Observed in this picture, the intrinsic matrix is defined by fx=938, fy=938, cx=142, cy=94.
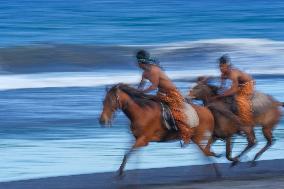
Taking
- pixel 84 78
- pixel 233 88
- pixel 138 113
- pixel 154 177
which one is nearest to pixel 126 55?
pixel 84 78

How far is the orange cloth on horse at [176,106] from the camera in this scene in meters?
→ 12.0

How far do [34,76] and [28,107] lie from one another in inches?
396

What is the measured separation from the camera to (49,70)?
3425 centimetres

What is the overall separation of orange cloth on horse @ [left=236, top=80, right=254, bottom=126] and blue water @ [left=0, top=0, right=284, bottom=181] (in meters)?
0.95

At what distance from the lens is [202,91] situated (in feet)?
43.5

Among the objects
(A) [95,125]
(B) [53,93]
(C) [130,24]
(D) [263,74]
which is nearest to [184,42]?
(C) [130,24]

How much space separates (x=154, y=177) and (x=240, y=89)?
2.01 m

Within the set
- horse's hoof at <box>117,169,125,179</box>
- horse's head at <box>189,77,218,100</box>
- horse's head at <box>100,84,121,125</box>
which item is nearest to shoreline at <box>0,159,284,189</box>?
horse's hoof at <box>117,169,125,179</box>

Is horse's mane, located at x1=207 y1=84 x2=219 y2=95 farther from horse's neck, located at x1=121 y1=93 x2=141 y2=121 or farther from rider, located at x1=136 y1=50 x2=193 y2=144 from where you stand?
horse's neck, located at x1=121 y1=93 x2=141 y2=121

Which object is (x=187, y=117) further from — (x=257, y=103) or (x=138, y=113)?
(x=257, y=103)

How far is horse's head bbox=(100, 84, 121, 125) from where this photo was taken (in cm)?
1141

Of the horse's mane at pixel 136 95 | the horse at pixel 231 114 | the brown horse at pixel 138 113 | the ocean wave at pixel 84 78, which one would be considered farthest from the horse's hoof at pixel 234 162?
the ocean wave at pixel 84 78

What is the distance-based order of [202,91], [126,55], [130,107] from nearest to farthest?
[130,107] → [202,91] → [126,55]

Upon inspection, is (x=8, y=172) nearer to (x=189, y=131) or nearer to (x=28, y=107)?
(x=189, y=131)
